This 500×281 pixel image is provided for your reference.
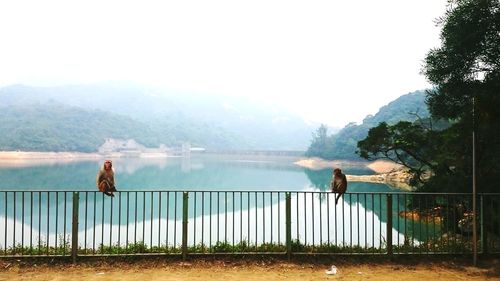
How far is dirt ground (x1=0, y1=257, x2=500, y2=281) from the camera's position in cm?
577

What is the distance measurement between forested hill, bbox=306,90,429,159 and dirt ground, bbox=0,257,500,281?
77.1 metres

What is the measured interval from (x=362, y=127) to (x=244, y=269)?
92.3 metres

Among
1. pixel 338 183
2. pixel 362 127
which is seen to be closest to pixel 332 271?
pixel 338 183

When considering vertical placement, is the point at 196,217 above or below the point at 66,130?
below

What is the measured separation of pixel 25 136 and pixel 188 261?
132758 mm

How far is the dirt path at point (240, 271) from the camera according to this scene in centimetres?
575

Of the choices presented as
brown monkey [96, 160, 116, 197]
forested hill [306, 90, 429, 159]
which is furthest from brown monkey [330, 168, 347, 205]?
forested hill [306, 90, 429, 159]

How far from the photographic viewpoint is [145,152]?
161250 millimetres

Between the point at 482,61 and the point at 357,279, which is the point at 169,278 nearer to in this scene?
the point at 357,279

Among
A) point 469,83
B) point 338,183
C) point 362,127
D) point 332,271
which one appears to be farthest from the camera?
point 362,127

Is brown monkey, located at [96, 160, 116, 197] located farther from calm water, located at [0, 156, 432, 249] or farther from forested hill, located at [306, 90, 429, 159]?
forested hill, located at [306, 90, 429, 159]

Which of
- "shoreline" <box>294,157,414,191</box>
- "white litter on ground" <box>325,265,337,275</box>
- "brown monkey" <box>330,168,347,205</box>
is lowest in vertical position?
"shoreline" <box>294,157,414,191</box>

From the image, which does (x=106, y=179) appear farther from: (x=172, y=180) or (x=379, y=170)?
(x=379, y=170)

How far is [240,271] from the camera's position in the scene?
19.7 ft
